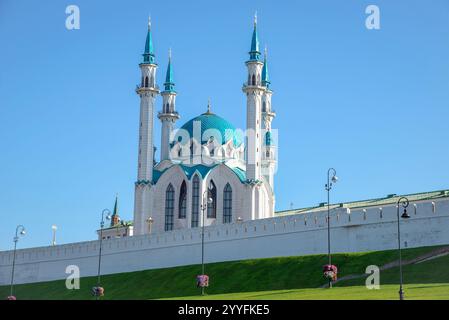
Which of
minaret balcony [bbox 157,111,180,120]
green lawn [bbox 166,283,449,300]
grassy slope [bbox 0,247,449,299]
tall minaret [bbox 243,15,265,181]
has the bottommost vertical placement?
green lawn [bbox 166,283,449,300]

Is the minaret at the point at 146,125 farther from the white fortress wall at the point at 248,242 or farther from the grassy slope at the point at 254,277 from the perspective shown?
the grassy slope at the point at 254,277

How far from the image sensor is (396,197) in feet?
272

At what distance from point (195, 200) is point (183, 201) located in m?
1.97

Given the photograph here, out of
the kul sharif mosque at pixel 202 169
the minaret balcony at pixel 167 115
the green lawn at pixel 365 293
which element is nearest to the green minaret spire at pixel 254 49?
the kul sharif mosque at pixel 202 169

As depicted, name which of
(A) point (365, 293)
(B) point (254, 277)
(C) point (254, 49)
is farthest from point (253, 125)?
(A) point (365, 293)

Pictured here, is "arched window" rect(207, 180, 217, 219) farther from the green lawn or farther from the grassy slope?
the green lawn

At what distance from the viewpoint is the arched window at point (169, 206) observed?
93.9 metres

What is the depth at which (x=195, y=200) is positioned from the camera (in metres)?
93.2

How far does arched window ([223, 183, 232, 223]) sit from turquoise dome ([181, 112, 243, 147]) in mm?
5924

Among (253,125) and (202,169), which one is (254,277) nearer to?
(253,125)

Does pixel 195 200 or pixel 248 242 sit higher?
pixel 195 200

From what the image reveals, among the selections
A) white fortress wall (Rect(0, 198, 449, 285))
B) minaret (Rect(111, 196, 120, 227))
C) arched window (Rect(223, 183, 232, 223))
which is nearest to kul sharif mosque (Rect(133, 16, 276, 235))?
arched window (Rect(223, 183, 232, 223))

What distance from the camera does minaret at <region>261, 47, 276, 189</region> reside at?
327 feet

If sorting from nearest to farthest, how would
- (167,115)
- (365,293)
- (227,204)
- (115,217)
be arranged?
(365,293)
(227,204)
(167,115)
(115,217)
